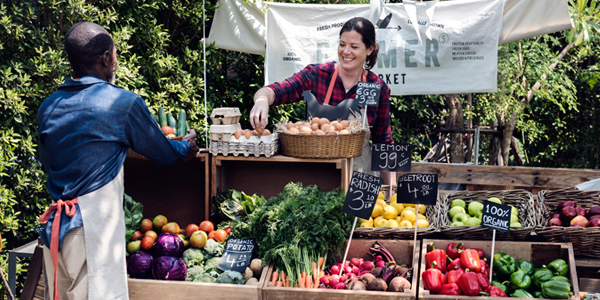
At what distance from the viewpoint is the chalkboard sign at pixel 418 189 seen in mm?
2525

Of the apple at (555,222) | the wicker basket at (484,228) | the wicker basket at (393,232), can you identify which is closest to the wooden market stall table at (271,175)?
the wicker basket at (393,232)

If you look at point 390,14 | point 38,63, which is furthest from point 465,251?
point 38,63

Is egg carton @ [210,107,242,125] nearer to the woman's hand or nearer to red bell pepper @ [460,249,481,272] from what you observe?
the woman's hand

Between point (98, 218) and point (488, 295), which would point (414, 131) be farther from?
point (98, 218)

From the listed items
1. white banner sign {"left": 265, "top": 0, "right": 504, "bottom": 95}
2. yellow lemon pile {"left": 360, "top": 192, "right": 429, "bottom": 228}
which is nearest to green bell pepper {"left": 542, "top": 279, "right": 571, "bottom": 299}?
yellow lemon pile {"left": 360, "top": 192, "right": 429, "bottom": 228}

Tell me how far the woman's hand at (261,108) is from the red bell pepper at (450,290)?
1300mm

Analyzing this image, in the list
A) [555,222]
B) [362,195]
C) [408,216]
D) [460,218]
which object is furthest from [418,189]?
[555,222]

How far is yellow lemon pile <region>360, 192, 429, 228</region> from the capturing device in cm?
288

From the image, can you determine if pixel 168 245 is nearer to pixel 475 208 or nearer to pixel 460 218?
pixel 460 218

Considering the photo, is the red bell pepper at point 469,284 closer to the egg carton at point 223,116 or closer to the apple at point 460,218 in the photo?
the apple at point 460,218

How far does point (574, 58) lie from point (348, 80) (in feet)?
15.3

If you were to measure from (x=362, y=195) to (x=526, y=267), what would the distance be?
948 mm

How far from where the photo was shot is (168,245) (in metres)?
2.60

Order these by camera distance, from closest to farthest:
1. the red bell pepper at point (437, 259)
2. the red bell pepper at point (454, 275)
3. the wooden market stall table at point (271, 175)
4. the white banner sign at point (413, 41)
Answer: the red bell pepper at point (454, 275), the red bell pepper at point (437, 259), the wooden market stall table at point (271, 175), the white banner sign at point (413, 41)
